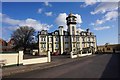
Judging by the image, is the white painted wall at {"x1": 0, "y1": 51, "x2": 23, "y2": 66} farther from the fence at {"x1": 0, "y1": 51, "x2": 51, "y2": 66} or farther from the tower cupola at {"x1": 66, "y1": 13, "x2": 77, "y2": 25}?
the tower cupola at {"x1": 66, "y1": 13, "x2": 77, "y2": 25}

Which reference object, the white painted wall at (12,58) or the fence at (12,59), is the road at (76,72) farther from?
the white painted wall at (12,58)

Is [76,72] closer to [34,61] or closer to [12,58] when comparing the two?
[12,58]

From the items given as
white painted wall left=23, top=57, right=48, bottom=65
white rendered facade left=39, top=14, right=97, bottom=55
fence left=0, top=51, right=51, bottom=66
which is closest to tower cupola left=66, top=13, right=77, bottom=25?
white rendered facade left=39, top=14, right=97, bottom=55

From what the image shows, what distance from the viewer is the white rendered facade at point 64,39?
78.2 meters

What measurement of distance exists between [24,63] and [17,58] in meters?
1.81

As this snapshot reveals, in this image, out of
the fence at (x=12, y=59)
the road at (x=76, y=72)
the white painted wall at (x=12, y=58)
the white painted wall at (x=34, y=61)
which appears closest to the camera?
the road at (x=76, y=72)

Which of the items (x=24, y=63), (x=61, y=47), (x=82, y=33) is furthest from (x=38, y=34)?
(x=24, y=63)

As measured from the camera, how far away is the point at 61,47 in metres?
80.0

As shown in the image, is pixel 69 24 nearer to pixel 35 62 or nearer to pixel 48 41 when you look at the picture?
pixel 48 41

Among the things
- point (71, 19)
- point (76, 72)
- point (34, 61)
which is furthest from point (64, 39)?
point (76, 72)

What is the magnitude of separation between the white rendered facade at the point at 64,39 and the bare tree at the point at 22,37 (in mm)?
4905

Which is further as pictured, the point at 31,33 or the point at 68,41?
the point at 68,41

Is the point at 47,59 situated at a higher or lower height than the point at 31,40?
lower

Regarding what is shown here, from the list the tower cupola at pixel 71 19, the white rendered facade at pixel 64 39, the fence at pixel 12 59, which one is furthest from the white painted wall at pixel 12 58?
the tower cupola at pixel 71 19
